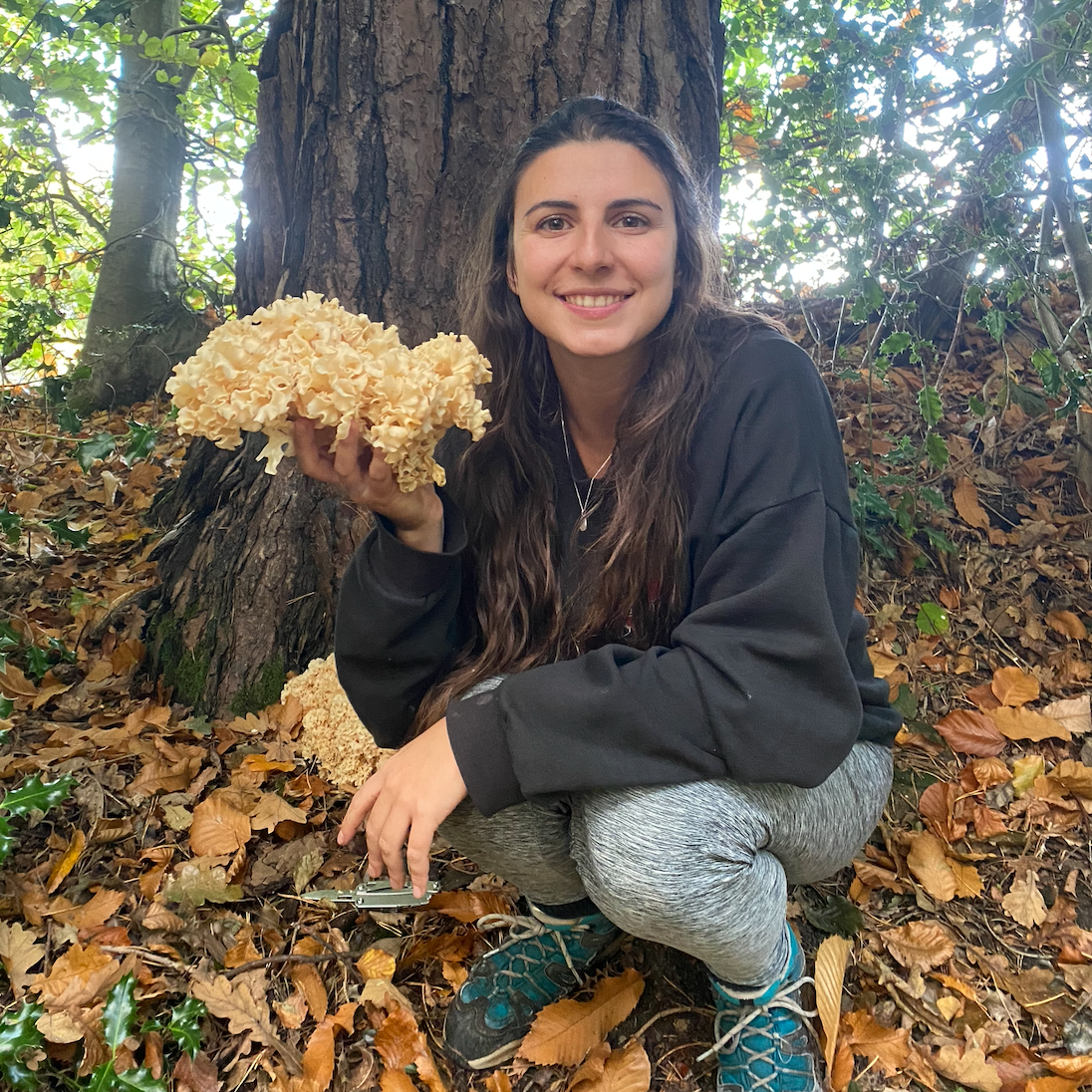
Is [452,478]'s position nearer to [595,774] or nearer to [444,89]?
[595,774]

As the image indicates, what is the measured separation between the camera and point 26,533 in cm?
314

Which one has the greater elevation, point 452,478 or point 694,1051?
point 452,478

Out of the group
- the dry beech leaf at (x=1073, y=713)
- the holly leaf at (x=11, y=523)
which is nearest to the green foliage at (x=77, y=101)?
the holly leaf at (x=11, y=523)

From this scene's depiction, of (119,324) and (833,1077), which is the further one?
(119,324)

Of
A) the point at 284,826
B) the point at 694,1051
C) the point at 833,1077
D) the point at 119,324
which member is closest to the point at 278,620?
the point at 284,826

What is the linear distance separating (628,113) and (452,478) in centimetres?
95

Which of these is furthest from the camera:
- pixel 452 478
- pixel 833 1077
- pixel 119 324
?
pixel 119 324

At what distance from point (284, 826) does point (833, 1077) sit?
152 cm

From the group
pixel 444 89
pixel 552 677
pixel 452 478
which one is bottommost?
pixel 552 677

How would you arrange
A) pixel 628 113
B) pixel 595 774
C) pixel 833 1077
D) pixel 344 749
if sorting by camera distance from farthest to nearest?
pixel 344 749 < pixel 628 113 < pixel 833 1077 < pixel 595 774

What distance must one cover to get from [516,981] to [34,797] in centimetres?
123

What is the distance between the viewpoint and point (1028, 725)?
2.52 metres

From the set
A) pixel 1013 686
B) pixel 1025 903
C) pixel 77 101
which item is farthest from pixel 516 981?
pixel 77 101

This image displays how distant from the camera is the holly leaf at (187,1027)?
1.62 meters
